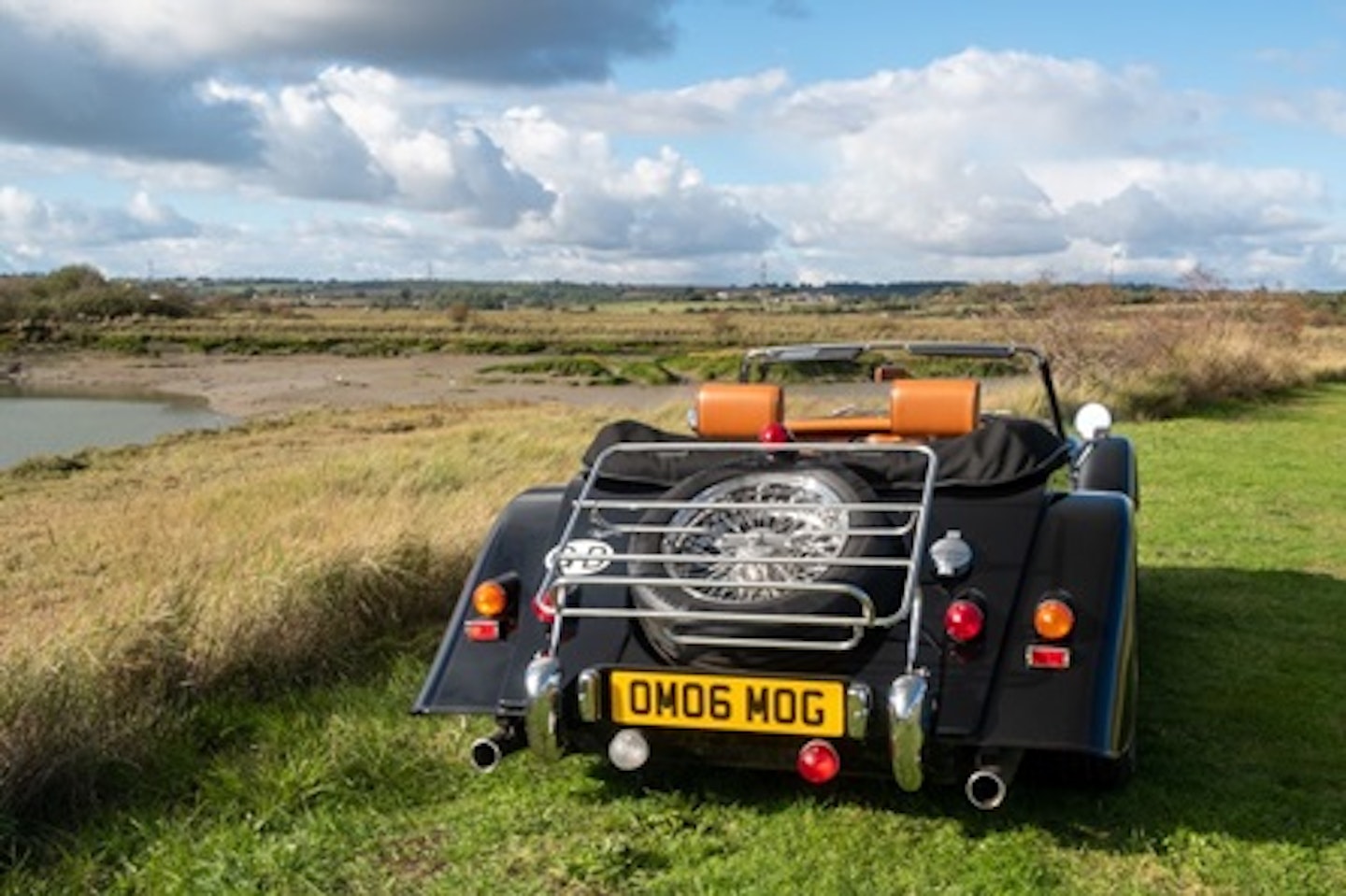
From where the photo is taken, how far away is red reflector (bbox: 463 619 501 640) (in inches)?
161

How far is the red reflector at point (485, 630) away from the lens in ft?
13.4

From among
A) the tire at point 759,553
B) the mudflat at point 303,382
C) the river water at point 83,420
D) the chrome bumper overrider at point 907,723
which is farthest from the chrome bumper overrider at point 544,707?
the mudflat at point 303,382

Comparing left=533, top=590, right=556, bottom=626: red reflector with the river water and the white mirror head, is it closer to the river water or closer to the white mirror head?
the white mirror head

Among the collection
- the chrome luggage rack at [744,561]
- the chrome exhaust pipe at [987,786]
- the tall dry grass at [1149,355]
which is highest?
the chrome luggage rack at [744,561]

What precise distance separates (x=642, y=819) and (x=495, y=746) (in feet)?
1.64

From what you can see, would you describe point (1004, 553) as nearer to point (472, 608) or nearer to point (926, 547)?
point (926, 547)

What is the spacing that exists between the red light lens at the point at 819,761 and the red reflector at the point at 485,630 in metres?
1.14

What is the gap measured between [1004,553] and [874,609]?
0.57 metres

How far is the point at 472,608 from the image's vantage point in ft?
13.9

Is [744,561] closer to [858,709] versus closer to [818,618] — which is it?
[818,618]

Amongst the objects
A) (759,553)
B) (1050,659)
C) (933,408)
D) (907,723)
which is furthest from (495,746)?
(933,408)

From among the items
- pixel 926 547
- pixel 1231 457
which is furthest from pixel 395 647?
pixel 1231 457

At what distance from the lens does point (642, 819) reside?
3891mm

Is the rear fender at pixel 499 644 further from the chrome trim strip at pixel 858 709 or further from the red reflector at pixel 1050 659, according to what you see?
the red reflector at pixel 1050 659
